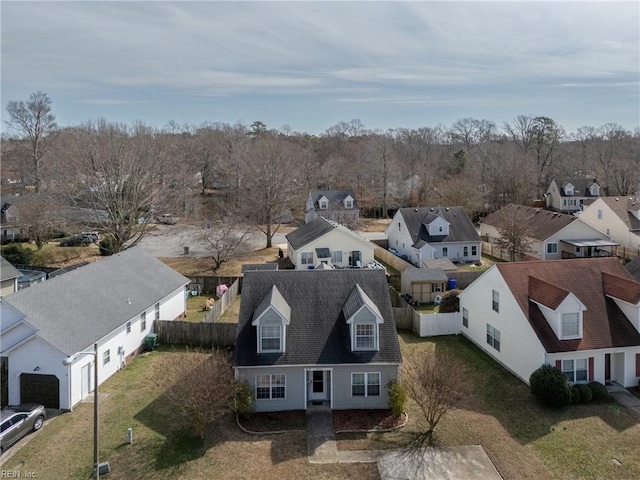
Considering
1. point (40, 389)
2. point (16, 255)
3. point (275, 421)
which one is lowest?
point (275, 421)

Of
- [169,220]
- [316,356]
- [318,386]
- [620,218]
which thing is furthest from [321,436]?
[169,220]

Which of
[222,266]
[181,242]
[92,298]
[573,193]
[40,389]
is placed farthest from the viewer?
[573,193]

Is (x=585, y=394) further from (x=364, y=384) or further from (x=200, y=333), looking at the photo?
(x=200, y=333)

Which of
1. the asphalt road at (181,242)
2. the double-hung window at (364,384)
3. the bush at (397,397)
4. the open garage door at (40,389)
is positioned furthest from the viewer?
the asphalt road at (181,242)

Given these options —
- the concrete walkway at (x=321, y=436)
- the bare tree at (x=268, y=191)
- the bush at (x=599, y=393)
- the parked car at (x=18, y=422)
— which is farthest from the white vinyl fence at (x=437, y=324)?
the bare tree at (x=268, y=191)

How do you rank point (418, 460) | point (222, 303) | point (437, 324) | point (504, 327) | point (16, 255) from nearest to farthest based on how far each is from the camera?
point (418, 460), point (504, 327), point (437, 324), point (222, 303), point (16, 255)

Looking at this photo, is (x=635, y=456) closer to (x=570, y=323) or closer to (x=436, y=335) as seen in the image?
(x=570, y=323)

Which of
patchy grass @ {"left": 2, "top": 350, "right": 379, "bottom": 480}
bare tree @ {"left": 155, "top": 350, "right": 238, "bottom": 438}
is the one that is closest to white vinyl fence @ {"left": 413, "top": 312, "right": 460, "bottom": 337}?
patchy grass @ {"left": 2, "top": 350, "right": 379, "bottom": 480}

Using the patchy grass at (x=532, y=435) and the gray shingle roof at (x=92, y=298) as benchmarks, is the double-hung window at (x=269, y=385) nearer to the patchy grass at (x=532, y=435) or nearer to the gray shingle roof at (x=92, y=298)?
the patchy grass at (x=532, y=435)

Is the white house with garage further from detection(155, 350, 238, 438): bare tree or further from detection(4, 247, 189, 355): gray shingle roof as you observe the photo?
detection(155, 350, 238, 438): bare tree
